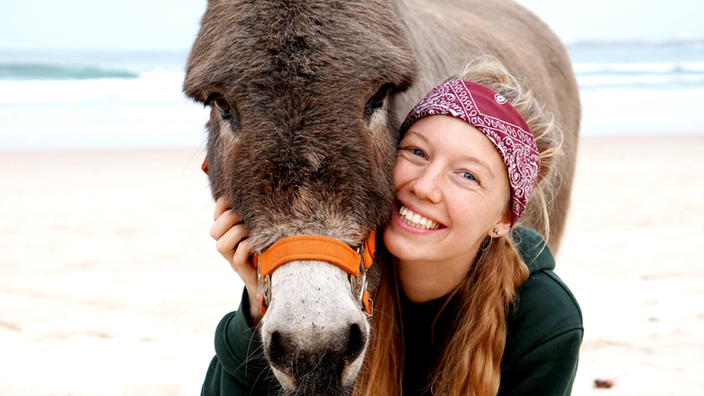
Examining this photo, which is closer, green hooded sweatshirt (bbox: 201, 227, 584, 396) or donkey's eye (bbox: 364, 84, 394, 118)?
donkey's eye (bbox: 364, 84, 394, 118)

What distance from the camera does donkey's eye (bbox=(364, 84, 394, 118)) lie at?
225 cm

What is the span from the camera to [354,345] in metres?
1.92

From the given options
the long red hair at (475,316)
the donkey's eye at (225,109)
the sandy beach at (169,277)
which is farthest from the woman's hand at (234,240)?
the sandy beach at (169,277)

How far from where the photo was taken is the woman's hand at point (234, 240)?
7.37 ft

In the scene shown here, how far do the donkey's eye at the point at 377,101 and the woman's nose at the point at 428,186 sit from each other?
29cm

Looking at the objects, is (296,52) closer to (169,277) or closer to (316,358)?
(316,358)

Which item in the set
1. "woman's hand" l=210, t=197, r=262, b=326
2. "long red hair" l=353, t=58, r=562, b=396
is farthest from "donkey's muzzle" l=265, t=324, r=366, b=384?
"long red hair" l=353, t=58, r=562, b=396

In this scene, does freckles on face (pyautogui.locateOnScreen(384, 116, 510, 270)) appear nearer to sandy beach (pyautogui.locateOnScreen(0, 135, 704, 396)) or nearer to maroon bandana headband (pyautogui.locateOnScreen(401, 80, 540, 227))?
maroon bandana headband (pyautogui.locateOnScreen(401, 80, 540, 227))

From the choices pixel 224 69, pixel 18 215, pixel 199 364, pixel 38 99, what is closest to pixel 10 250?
pixel 18 215

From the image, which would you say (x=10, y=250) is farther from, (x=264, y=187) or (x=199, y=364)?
(x=264, y=187)

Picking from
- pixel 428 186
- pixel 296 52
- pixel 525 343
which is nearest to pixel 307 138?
pixel 296 52

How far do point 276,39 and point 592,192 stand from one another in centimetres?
922

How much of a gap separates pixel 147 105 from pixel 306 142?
1850 centimetres

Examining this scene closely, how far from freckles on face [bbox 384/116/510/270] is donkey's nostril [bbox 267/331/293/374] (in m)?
0.61
